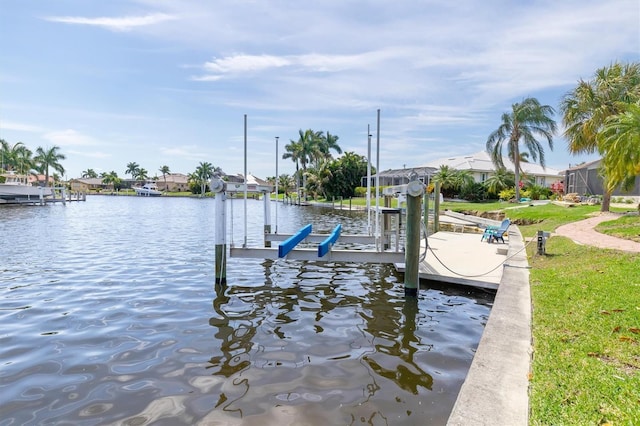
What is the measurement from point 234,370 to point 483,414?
339cm

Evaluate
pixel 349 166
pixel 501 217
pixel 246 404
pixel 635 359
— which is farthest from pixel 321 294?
pixel 349 166

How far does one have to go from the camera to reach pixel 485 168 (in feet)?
185

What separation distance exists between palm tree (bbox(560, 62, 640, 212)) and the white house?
26204mm

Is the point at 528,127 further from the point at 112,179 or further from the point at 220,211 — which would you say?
the point at 112,179

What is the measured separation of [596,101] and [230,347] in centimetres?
2699

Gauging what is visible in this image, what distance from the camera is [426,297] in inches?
366

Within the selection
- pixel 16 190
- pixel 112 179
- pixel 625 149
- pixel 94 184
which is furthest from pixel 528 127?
pixel 94 184

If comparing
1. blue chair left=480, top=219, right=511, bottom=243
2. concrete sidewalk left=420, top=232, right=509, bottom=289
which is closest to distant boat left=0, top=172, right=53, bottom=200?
concrete sidewalk left=420, top=232, right=509, bottom=289

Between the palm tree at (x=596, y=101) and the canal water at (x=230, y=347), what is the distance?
20.0 metres

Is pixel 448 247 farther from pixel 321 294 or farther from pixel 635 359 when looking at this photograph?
pixel 635 359

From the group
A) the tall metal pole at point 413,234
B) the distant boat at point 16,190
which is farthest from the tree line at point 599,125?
the distant boat at point 16,190

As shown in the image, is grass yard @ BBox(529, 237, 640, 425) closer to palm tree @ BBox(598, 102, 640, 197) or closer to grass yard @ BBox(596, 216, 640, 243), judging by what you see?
grass yard @ BBox(596, 216, 640, 243)

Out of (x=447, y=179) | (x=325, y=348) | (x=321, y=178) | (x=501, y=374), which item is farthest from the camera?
(x=321, y=178)

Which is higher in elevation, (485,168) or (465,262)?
(485,168)
